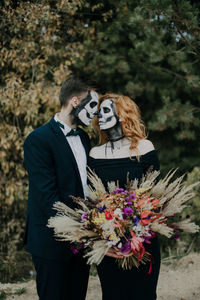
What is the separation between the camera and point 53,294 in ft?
8.40

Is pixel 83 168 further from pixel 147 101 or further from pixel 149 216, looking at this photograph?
pixel 147 101

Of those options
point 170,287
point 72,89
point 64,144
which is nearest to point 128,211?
point 64,144

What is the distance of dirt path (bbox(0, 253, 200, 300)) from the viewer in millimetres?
4078

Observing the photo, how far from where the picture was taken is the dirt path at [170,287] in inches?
161

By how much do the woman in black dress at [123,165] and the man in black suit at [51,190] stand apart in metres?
0.19

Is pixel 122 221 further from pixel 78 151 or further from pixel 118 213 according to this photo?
pixel 78 151

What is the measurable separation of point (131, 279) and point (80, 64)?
3.99m

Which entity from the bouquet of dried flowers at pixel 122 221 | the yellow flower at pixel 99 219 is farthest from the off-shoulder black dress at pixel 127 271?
the yellow flower at pixel 99 219

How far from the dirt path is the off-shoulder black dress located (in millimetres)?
1769

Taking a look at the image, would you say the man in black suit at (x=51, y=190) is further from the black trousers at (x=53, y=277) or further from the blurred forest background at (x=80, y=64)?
the blurred forest background at (x=80, y=64)

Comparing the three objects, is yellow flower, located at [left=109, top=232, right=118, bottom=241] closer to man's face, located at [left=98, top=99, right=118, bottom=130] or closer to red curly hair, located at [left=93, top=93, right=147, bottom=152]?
red curly hair, located at [left=93, top=93, right=147, bottom=152]

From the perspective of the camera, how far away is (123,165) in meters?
2.47

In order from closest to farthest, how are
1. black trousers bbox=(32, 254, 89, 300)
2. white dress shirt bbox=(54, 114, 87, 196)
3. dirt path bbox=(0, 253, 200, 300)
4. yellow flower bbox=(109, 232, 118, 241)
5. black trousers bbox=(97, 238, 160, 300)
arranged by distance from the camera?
yellow flower bbox=(109, 232, 118, 241) < black trousers bbox=(97, 238, 160, 300) < black trousers bbox=(32, 254, 89, 300) < white dress shirt bbox=(54, 114, 87, 196) < dirt path bbox=(0, 253, 200, 300)

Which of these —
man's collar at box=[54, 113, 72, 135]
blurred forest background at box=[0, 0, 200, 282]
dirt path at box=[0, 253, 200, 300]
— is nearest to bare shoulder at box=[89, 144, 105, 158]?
man's collar at box=[54, 113, 72, 135]
